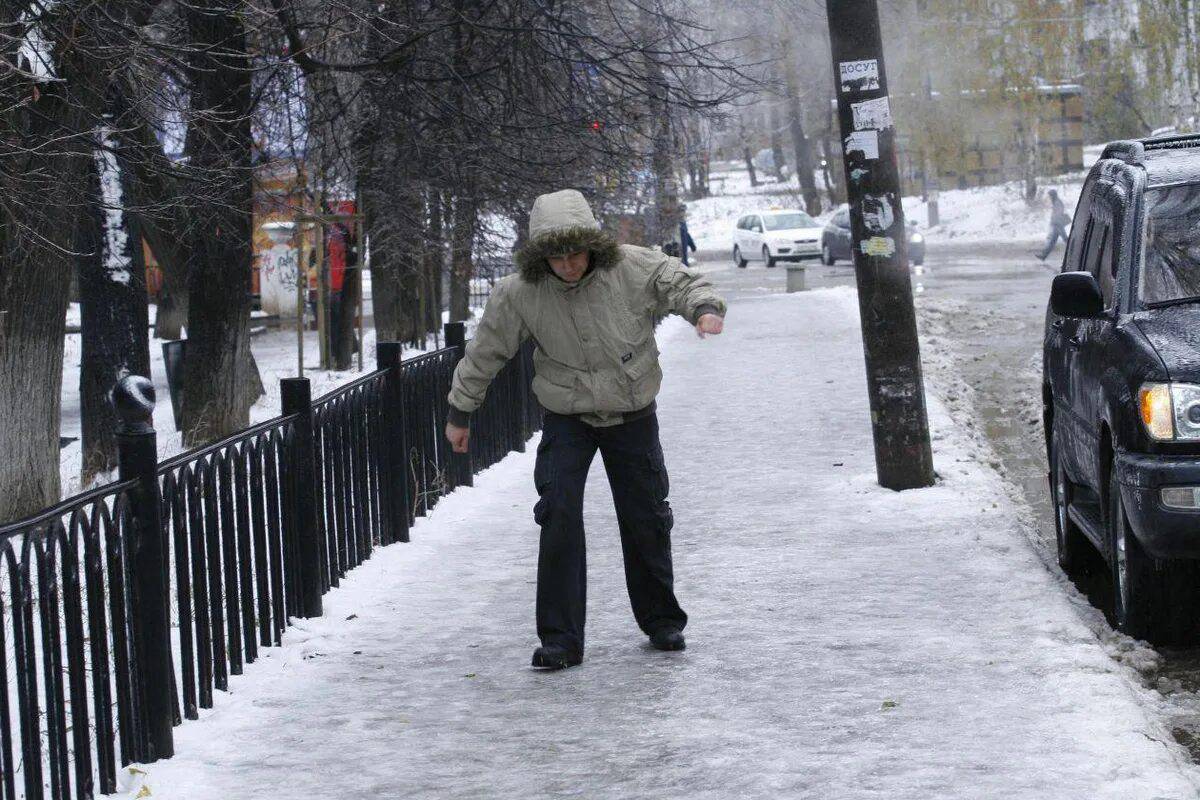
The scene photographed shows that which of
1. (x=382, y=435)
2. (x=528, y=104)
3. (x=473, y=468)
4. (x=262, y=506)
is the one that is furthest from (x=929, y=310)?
(x=262, y=506)

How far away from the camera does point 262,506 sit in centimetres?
647

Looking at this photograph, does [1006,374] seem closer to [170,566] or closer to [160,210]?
[160,210]

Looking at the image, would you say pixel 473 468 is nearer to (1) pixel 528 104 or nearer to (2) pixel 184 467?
(1) pixel 528 104

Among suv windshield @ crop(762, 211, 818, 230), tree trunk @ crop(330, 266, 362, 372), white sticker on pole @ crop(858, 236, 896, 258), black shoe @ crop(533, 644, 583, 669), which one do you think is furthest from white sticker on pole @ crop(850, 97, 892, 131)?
suv windshield @ crop(762, 211, 818, 230)

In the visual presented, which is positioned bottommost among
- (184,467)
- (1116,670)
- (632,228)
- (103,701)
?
(1116,670)

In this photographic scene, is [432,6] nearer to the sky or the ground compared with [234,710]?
nearer to the sky

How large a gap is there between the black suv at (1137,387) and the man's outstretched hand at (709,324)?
4.96 feet

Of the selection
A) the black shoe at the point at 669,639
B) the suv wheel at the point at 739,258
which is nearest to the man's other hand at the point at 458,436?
the black shoe at the point at 669,639

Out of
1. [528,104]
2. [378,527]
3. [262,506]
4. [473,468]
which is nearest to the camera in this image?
[262,506]

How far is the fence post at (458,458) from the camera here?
415 inches

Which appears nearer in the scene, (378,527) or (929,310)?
(378,527)

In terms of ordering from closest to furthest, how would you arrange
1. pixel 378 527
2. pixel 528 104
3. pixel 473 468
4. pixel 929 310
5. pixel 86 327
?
pixel 378 527 < pixel 473 468 < pixel 528 104 < pixel 86 327 < pixel 929 310

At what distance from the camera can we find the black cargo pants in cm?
617

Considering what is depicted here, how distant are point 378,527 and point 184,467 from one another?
3072 mm
